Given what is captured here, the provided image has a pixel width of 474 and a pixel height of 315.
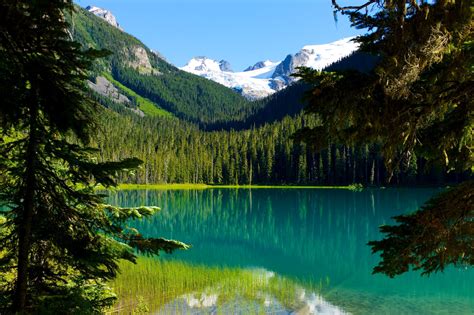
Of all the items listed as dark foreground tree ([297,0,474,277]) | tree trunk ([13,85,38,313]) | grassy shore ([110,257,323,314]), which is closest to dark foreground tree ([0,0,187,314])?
A: tree trunk ([13,85,38,313])

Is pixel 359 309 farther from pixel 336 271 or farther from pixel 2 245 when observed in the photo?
pixel 2 245

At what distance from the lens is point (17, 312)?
20.1 ft

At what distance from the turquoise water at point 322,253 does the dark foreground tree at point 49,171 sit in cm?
1519

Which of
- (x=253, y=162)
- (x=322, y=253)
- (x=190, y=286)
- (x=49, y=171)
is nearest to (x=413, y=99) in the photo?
(x=49, y=171)

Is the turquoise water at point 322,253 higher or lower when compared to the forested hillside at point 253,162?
lower

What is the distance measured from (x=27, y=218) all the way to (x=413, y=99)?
6.41 metres

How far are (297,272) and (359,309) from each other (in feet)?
24.6

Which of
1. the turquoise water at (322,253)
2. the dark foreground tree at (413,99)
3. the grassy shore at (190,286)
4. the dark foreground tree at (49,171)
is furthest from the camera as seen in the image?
the turquoise water at (322,253)

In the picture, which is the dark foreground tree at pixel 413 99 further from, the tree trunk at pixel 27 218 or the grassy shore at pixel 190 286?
the grassy shore at pixel 190 286

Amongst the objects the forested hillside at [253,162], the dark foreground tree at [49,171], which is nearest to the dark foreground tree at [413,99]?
the dark foreground tree at [49,171]

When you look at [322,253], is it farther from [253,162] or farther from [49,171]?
[253,162]

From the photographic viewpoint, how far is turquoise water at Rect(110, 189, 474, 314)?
20.2 m

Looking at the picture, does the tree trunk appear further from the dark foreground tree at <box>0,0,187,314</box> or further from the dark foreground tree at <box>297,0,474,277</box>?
the dark foreground tree at <box>297,0,474,277</box>

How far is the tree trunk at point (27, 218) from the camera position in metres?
6.44
